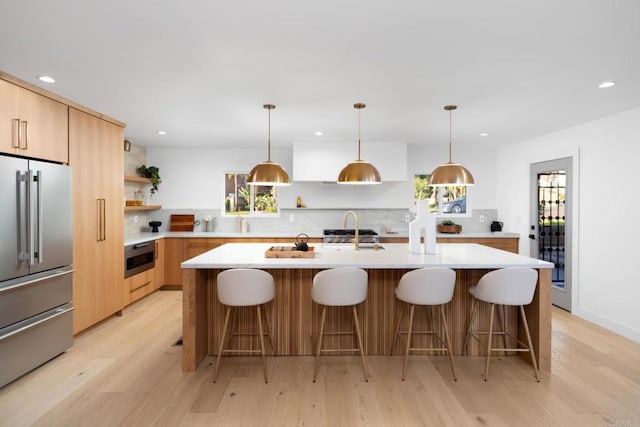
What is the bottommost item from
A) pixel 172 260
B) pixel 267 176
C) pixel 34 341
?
pixel 34 341

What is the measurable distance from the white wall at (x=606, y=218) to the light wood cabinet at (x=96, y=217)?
553 cm

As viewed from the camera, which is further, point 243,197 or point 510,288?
point 243,197

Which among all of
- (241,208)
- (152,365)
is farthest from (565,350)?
(241,208)

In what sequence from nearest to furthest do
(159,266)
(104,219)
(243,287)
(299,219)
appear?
(243,287) → (104,219) → (159,266) → (299,219)

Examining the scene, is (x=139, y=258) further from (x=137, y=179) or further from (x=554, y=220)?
(x=554, y=220)

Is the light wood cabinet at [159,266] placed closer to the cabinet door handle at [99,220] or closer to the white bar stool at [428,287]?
the cabinet door handle at [99,220]

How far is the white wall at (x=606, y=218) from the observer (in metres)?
3.60

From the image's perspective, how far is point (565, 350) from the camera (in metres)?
3.23

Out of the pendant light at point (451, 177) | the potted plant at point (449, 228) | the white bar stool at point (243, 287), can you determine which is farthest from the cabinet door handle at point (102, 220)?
the potted plant at point (449, 228)

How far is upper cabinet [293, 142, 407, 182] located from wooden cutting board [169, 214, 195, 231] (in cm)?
200

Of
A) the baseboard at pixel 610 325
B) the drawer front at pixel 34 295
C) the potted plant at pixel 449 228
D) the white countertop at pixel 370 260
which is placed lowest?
the baseboard at pixel 610 325

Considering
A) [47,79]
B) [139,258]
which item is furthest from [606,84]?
[139,258]

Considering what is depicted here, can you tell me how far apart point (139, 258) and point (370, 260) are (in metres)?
3.37

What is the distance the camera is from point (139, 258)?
4.68m
